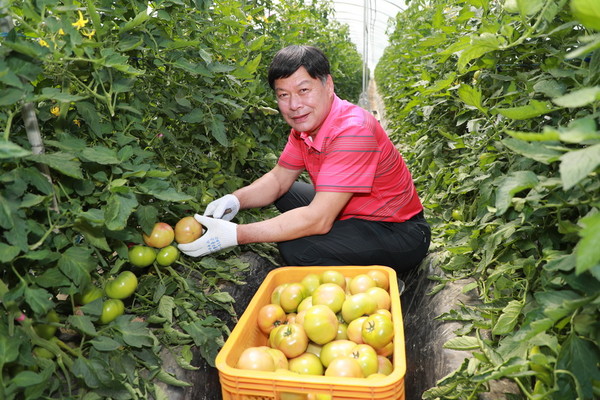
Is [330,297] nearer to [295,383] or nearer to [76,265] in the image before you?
[295,383]

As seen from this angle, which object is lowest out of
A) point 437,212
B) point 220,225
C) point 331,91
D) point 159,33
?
point 437,212

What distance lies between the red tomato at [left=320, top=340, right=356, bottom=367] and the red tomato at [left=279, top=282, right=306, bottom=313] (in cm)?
28

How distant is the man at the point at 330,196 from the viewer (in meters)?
2.12

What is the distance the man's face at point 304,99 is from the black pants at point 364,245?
60 centimetres

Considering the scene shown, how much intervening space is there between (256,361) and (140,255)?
578 mm

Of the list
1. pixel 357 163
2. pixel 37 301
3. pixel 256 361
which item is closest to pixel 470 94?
pixel 357 163

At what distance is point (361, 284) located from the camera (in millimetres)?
1894

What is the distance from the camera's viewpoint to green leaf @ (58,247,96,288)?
1242 mm

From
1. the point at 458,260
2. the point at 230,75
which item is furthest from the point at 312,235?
the point at 230,75

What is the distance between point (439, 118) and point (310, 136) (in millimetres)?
998

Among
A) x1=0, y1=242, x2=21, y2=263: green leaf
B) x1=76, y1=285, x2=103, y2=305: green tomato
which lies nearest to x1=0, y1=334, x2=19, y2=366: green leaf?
x1=0, y1=242, x2=21, y2=263: green leaf

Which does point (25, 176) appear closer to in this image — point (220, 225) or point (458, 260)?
point (220, 225)

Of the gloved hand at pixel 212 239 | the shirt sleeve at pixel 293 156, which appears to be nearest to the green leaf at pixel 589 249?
the gloved hand at pixel 212 239

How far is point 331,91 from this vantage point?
2402 millimetres
